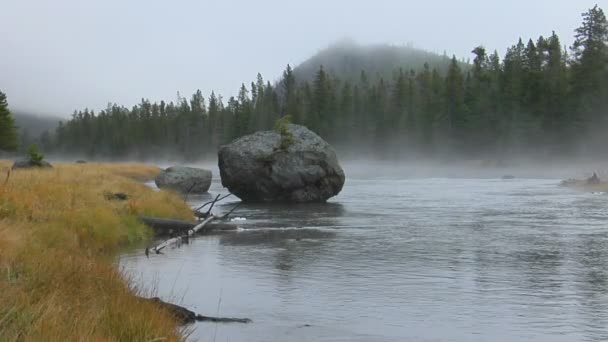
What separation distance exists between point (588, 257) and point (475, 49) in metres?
128

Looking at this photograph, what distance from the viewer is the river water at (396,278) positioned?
10.8 m

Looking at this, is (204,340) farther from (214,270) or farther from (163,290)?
(214,270)

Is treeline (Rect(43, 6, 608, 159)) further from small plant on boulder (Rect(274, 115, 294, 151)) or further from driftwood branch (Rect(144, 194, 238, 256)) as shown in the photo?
driftwood branch (Rect(144, 194, 238, 256))

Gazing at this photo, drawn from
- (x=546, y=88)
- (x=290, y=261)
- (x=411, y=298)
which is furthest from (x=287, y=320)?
(x=546, y=88)

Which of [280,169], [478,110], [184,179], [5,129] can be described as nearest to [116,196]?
[280,169]

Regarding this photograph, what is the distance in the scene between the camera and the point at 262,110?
504ft

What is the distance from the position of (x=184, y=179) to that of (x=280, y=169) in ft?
42.9

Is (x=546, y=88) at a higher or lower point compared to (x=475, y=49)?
lower

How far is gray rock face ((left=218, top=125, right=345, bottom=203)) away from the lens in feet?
123

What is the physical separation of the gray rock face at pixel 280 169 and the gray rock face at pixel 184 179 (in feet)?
27.1

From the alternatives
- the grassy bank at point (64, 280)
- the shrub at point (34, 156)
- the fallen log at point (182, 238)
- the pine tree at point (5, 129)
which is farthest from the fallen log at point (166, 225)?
the pine tree at point (5, 129)

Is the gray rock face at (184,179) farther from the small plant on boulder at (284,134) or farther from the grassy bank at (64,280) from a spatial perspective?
the grassy bank at (64,280)

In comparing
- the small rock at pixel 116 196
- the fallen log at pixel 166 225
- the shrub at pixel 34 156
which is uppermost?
the shrub at pixel 34 156

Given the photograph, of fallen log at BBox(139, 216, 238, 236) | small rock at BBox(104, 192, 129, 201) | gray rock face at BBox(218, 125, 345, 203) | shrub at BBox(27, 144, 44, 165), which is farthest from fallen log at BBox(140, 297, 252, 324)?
shrub at BBox(27, 144, 44, 165)
